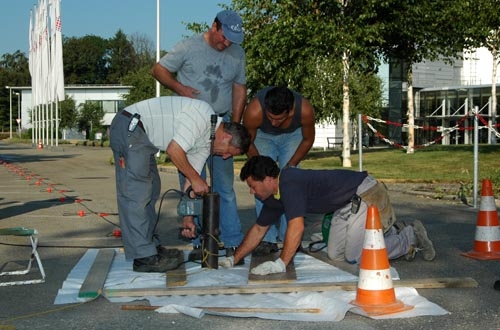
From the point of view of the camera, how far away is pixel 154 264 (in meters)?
6.40

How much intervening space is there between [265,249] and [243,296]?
5.94ft

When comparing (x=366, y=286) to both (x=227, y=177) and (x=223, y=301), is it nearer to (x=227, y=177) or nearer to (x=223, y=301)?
(x=223, y=301)

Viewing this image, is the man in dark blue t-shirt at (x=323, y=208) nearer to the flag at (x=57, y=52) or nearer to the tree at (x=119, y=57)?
the flag at (x=57, y=52)

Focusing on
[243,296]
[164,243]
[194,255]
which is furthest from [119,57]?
[243,296]

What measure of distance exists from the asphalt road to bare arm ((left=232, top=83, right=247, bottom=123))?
5.96ft

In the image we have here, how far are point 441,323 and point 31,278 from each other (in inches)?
135

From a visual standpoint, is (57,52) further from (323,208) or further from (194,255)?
(323,208)

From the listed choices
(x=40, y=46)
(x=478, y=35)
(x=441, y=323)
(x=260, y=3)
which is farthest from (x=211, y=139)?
(x=40, y=46)

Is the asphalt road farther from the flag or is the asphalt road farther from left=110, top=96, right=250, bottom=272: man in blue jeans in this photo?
the flag

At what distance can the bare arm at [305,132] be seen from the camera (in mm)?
7496

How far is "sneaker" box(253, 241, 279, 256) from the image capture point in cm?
721

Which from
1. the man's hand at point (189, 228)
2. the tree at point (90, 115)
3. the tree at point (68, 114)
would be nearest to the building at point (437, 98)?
the tree at point (68, 114)

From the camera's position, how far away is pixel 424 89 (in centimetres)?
5788

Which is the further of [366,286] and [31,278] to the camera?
[31,278]
